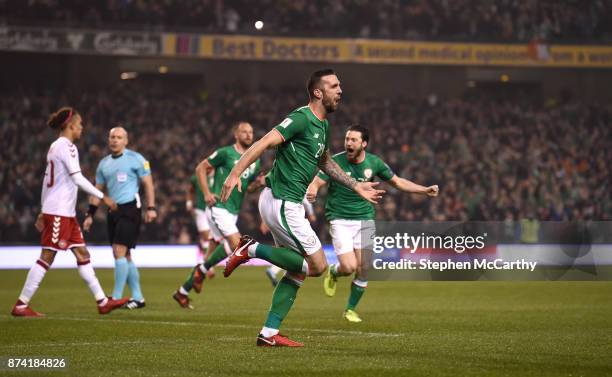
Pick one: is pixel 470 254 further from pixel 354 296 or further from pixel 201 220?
pixel 201 220

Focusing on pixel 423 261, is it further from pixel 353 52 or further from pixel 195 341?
pixel 353 52

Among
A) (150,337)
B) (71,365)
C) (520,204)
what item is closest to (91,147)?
(520,204)

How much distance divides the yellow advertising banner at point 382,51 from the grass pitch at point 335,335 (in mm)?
20455

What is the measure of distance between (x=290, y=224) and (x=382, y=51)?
30993 mm

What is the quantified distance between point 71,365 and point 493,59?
34.2 metres

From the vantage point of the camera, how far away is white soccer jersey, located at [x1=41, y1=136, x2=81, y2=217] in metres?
12.7

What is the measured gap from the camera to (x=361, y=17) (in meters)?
40.3

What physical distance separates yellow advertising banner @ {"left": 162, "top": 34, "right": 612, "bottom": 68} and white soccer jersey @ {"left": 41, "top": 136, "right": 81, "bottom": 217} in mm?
24663

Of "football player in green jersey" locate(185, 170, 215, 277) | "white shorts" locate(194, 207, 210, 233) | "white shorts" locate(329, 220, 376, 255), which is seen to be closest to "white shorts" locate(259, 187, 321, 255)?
"white shorts" locate(329, 220, 376, 255)

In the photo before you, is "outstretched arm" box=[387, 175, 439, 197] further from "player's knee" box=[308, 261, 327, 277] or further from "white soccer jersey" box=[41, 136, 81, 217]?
"white soccer jersey" box=[41, 136, 81, 217]

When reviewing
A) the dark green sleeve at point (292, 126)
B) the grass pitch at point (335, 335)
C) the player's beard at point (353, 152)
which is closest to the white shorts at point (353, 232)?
the player's beard at point (353, 152)

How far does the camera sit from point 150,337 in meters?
10.4

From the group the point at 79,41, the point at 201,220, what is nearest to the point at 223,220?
the point at 201,220

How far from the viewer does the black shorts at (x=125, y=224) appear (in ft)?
46.5
